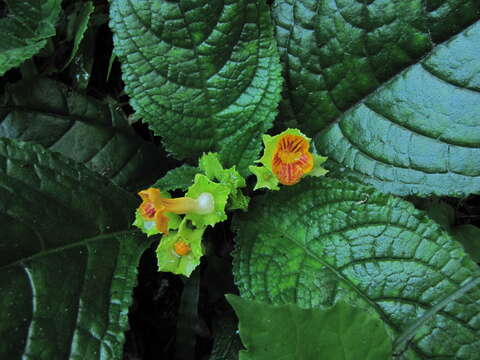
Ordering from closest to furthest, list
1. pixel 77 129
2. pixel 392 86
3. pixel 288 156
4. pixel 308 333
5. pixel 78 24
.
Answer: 1. pixel 308 333
2. pixel 288 156
3. pixel 392 86
4. pixel 77 129
5. pixel 78 24

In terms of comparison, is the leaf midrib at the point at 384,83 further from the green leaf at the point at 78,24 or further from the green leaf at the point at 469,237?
the green leaf at the point at 78,24

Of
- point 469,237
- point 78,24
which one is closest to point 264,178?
point 469,237

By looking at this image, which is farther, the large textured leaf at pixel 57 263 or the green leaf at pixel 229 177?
the green leaf at pixel 229 177

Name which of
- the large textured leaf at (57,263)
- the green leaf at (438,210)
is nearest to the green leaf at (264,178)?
the large textured leaf at (57,263)

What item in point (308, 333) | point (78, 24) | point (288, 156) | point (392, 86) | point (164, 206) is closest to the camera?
point (308, 333)

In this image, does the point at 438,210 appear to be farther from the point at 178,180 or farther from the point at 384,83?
the point at 178,180

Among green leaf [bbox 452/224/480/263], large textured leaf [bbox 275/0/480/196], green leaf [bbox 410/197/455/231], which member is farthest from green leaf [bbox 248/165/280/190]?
green leaf [bbox 452/224/480/263]

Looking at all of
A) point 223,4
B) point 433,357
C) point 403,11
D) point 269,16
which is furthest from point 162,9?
point 433,357
